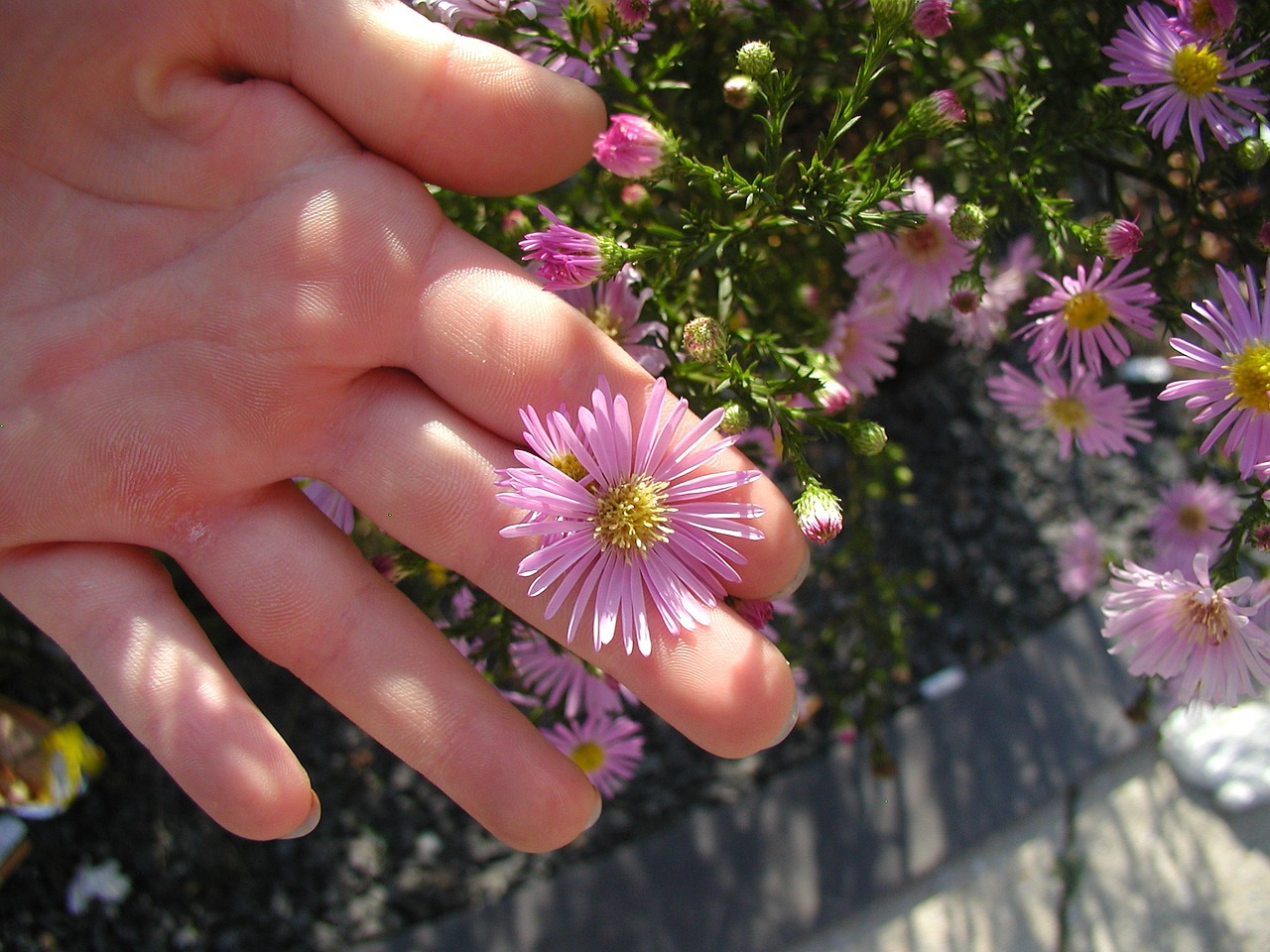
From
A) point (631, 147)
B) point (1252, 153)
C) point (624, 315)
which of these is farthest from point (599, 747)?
point (1252, 153)

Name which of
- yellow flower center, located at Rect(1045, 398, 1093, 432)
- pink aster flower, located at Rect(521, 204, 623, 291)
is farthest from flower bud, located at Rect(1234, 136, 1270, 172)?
pink aster flower, located at Rect(521, 204, 623, 291)

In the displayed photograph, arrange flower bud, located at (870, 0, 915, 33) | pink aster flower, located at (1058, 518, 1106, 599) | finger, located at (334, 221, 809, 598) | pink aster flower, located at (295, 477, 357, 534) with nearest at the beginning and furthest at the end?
flower bud, located at (870, 0, 915, 33) < finger, located at (334, 221, 809, 598) < pink aster flower, located at (295, 477, 357, 534) < pink aster flower, located at (1058, 518, 1106, 599)

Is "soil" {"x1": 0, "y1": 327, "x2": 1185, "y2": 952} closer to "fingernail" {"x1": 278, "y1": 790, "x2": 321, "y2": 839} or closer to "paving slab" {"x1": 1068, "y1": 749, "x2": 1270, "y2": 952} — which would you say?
A: "paving slab" {"x1": 1068, "y1": 749, "x2": 1270, "y2": 952}

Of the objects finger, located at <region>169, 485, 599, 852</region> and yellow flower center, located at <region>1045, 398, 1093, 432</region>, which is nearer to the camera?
finger, located at <region>169, 485, 599, 852</region>

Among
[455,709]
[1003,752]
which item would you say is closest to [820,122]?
[455,709]

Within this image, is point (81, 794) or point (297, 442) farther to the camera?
point (81, 794)

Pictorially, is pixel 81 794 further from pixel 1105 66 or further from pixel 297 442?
pixel 1105 66

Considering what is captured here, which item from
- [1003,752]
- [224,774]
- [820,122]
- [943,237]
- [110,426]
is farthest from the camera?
[1003,752]
